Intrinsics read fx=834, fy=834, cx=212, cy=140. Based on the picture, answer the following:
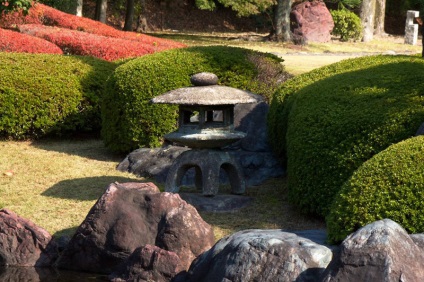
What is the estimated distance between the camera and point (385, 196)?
712cm

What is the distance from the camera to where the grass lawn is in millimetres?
9438

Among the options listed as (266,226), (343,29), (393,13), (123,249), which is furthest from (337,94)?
(393,13)

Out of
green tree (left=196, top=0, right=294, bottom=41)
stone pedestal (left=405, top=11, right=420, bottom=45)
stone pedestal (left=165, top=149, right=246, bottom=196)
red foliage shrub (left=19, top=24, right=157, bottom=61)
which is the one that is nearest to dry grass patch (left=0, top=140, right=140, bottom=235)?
stone pedestal (left=165, top=149, right=246, bottom=196)

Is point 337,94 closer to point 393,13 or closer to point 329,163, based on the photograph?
point 329,163

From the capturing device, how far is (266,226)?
9.30 metres

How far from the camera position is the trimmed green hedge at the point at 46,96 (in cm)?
1391

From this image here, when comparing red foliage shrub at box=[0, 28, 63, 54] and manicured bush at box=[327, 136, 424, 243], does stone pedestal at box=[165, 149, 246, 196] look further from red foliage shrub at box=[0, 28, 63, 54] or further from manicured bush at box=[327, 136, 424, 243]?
red foliage shrub at box=[0, 28, 63, 54]

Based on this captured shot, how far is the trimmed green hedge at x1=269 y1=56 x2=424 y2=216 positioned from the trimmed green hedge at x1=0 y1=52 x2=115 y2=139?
491 centimetres

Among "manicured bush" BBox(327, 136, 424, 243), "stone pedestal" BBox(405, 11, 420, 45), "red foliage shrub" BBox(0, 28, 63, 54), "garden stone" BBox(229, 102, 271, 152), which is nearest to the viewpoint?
"manicured bush" BBox(327, 136, 424, 243)

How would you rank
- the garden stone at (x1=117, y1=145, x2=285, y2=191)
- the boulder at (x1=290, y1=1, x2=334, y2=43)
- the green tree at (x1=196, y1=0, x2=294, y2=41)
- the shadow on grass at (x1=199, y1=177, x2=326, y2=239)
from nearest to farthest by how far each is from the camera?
the shadow on grass at (x1=199, y1=177, x2=326, y2=239), the garden stone at (x1=117, y1=145, x2=285, y2=191), the green tree at (x1=196, y1=0, x2=294, y2=41), the boulder at (x1=290, y1=1, x2=334, y2=43)

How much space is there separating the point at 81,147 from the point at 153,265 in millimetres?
6777

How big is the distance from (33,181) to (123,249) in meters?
3.80

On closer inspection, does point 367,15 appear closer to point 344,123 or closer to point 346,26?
point 346,26

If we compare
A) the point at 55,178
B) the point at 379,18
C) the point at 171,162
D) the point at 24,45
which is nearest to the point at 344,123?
the point at 171,162
